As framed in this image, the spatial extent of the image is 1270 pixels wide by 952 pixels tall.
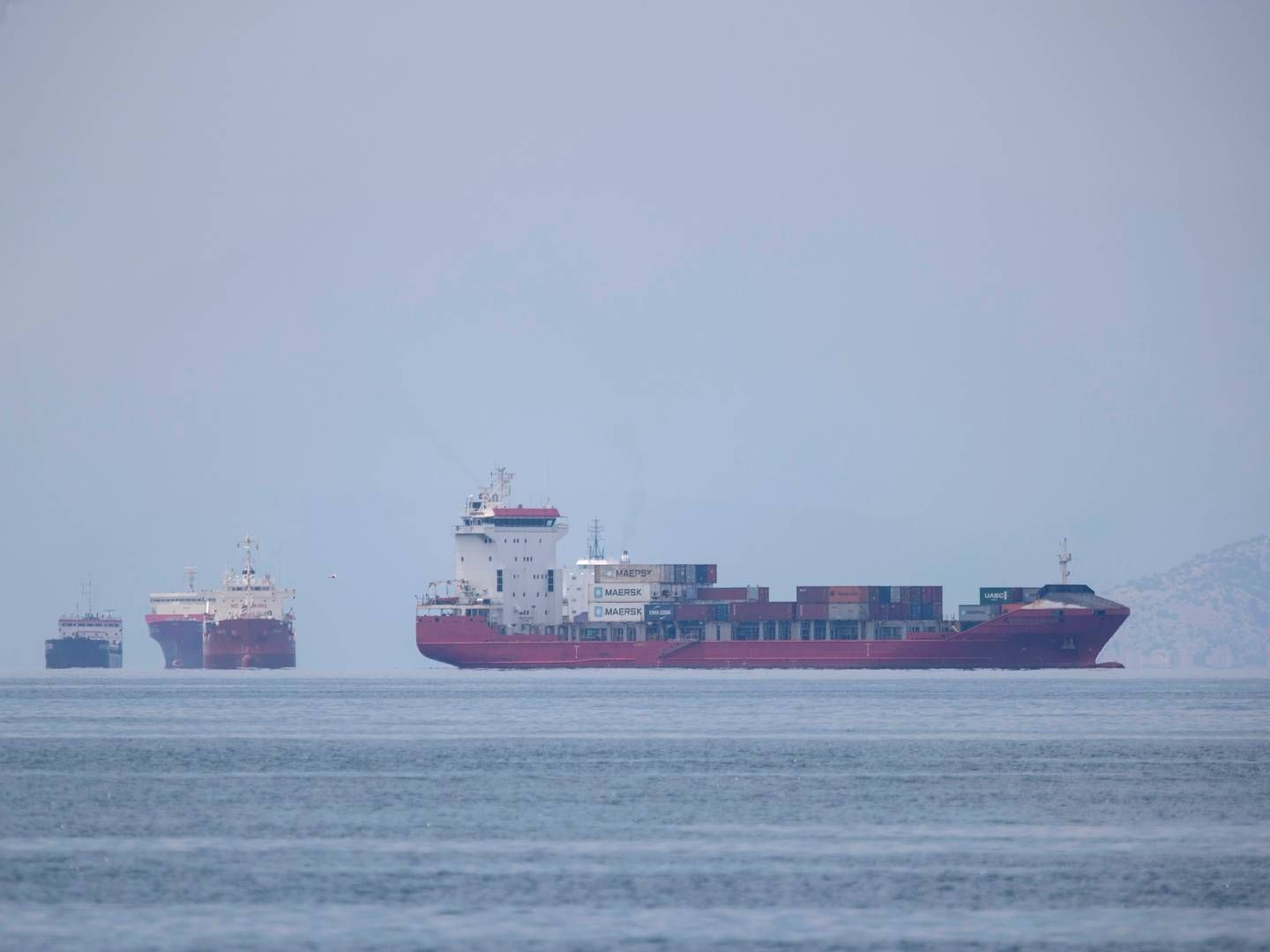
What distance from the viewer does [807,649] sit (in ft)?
432

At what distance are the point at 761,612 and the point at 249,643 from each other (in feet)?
200

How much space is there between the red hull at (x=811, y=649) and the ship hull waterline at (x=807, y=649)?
2.3 inches

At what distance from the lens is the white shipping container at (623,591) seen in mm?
136625

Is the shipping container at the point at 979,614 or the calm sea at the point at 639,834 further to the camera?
the shipping container at the point at 979,614

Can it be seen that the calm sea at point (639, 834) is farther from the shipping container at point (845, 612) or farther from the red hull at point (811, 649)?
the shipping container at point (845, 612)

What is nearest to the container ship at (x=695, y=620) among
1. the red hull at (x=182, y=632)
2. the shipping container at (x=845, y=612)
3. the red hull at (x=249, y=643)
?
the shipping container at (x=845, y=612)

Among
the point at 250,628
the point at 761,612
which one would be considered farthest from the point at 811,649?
the point at 250,628

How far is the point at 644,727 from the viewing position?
76.1 meters

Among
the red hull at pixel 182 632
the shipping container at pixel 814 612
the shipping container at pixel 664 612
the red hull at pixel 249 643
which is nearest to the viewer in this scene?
the shipping container at pixel 814 612

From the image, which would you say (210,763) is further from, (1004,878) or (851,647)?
(851,647)

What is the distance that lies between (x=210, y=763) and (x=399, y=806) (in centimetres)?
1520

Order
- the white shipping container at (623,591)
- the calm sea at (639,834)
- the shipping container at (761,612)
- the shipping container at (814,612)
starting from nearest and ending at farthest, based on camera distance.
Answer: the calm sea at (639,834) < the shipping container at (814,612) < the shipping container at (761,612) < the white shipping container at (623,591)

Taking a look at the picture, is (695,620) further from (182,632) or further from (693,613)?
(182,632)

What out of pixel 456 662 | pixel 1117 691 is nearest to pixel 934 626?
pixel 1117 691
